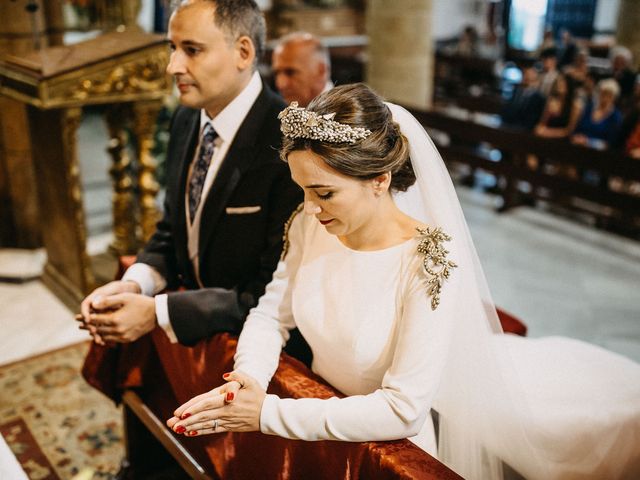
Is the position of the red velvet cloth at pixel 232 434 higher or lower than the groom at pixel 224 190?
lower

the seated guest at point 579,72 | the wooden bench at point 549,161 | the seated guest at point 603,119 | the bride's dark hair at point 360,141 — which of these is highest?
the bride's dark hair at point 360,141

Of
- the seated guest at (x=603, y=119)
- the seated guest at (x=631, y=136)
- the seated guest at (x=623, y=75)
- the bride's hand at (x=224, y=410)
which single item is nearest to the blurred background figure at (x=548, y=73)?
the seated guest at (x=623, y=75)

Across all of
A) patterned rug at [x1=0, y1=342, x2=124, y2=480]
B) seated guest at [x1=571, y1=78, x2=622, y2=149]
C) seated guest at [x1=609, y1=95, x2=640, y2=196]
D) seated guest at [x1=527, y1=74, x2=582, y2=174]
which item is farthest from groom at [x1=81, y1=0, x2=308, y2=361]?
seated guest at [x1=527, y1=74, x2=582, y2=174]

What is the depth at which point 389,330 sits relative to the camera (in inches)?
66.8

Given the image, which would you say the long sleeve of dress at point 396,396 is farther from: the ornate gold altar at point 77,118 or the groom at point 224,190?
the ornate gold altar at point 77,118

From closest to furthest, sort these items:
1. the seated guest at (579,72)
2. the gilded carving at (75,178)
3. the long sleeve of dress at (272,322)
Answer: the long sleeve of dress at (272,322), the gilded carving at (75,178), the seated guest at (579,72)

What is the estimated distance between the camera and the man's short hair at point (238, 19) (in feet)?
6.87

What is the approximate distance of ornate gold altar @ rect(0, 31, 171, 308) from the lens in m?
3.49

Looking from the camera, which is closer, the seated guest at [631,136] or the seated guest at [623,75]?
the seated guest at [631,136]

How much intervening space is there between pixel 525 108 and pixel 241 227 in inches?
247

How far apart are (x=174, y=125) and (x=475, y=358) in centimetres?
149

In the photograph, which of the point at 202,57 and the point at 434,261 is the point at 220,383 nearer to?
the point at 434,261

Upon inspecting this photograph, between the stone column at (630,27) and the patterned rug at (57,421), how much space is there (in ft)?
32.6

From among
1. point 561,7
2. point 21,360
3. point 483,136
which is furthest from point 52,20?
point 561,7
